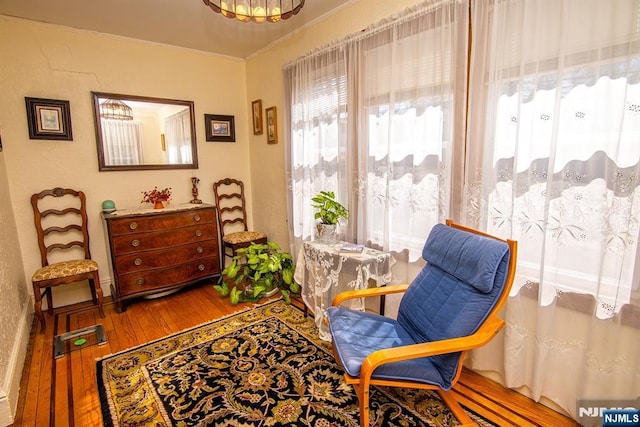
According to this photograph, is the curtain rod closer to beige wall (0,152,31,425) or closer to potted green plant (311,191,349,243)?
potted green plant (311,191,349,243)

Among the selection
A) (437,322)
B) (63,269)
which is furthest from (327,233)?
(63,269)

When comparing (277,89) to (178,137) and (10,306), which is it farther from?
(10,306)

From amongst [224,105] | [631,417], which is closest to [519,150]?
[631,417]

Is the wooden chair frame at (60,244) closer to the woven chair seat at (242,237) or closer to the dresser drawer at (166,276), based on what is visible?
the dresser drawer at (166,276)

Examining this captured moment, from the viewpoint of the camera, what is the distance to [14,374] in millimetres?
1894

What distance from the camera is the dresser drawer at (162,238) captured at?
2887mm

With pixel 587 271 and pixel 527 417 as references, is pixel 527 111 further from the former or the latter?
pixel 527 417

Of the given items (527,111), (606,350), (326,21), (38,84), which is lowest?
(606,350)

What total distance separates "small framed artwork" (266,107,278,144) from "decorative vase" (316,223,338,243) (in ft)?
4.67

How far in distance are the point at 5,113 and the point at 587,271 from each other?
14.0 feet

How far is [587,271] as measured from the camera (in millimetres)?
1516

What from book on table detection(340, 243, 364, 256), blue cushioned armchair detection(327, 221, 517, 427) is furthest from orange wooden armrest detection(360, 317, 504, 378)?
book on table detection(340, 243, 364, 256)

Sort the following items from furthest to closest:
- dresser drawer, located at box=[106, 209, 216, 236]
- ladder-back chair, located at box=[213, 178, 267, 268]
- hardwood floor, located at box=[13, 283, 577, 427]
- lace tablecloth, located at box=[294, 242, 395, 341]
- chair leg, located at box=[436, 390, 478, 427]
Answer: ladder-back chair, located at box=[213, 178, 267, 268] < dresser drawer, located at box=[106, 209, 216, 236] < lace tablecloth, located at box=[294, 242, 395, 341] < hardwood floor, located at box=[13, 283, 577, 427] < chair leg, located at box=[436, 390, 478, 427]

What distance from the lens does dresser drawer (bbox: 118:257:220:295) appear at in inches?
116
